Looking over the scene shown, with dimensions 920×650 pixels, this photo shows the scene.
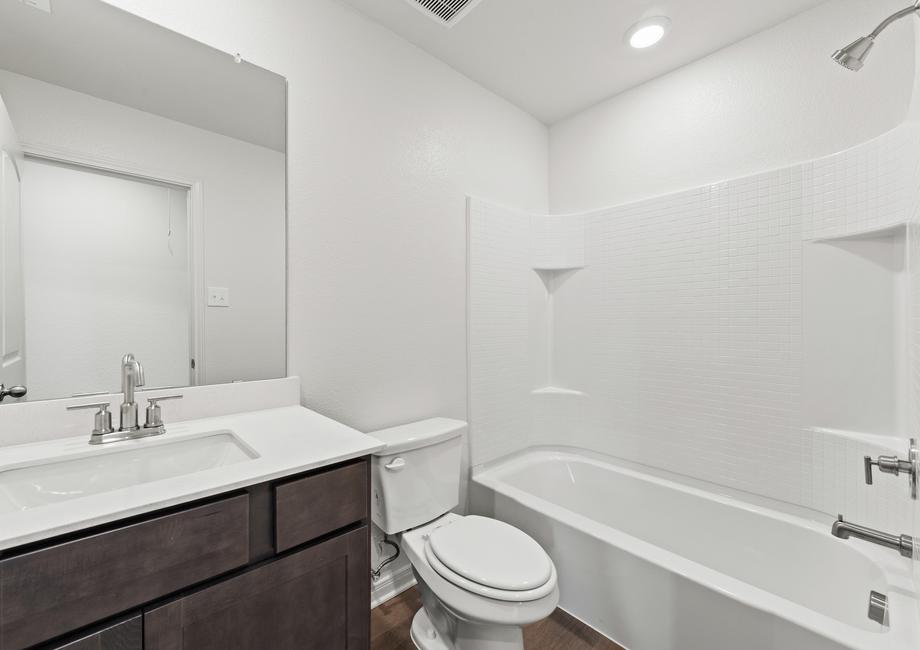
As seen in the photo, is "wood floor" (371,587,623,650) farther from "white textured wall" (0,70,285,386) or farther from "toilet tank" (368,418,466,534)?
"white textured wall" (0,70,285,386)

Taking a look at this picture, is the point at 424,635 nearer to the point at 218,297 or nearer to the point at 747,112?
the point at 218,297

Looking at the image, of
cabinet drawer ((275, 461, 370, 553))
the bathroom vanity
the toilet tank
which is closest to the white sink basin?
the bathroom vanity

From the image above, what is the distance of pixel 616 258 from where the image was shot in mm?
2182

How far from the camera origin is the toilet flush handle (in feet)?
4.81

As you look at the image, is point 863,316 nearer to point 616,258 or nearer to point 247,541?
point 616,258

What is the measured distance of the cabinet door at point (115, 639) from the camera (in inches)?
25.3

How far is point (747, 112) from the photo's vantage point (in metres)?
1.77

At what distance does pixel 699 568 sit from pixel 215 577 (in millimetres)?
1405

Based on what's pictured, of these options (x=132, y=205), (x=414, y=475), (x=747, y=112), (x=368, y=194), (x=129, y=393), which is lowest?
(x=414, y=475)

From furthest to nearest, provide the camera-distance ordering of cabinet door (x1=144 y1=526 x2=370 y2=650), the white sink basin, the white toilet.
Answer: the white toilet < the white sink basin < cabinet door (x1=144 y1=526 x2=370 y2=650)

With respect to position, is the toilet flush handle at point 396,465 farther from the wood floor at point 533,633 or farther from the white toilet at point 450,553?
the wood floor at point 533,633

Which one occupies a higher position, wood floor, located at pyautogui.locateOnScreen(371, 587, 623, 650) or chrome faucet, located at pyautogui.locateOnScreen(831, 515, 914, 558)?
chrome faucet, located at pyautogui.locateOnScreen(831, 515, 914, 558)

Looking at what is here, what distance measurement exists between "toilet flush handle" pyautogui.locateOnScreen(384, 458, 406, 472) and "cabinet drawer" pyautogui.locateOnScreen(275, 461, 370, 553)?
47cm

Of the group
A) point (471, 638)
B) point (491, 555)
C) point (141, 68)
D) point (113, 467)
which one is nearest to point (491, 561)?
point (491, 555)
